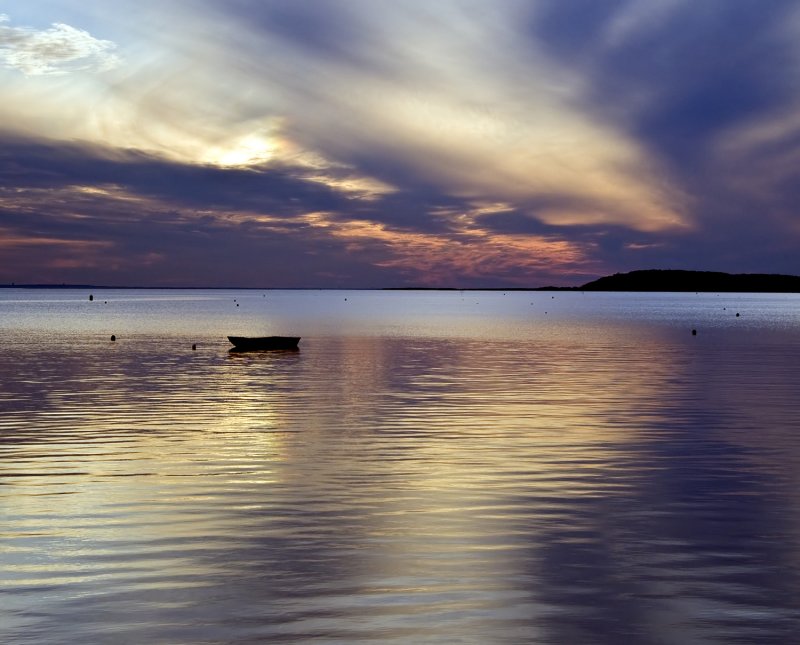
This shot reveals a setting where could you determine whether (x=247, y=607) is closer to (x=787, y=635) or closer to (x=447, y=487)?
(x=787, y=635)

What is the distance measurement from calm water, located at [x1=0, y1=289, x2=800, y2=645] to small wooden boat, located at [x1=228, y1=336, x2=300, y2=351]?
31010mm

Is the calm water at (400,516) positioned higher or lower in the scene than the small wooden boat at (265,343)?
lower

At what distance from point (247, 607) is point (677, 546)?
7931 millimetres

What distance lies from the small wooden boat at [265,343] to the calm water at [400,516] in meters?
31.0

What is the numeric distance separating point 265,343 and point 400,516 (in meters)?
60.1

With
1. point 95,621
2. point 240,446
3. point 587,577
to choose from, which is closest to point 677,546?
point 587,577

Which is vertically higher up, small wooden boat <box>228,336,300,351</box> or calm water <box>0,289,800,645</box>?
small wooden boat <box>228,336,300,351</box>

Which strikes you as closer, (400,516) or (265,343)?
(400,516)

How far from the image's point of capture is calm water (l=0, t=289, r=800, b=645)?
12.9 metres

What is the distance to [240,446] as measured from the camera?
29094 millimetres

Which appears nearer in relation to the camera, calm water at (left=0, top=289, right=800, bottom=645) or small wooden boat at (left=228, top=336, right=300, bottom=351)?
calm water at (left=0, top=289, right=800, bottom=645)

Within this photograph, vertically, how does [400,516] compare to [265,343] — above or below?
below

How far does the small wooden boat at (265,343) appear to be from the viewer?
78.0 metres

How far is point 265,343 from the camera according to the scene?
78.1 m
